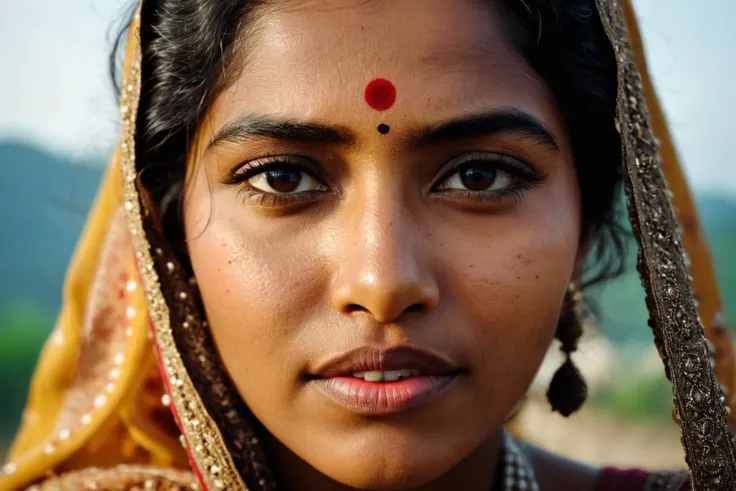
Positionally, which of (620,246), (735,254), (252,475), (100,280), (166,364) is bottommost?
(252,475)

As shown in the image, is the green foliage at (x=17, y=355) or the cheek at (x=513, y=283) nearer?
the cheek at (x=513, y=283)

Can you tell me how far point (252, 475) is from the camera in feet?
5.35

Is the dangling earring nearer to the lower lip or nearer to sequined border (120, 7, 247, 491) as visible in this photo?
the lower lip

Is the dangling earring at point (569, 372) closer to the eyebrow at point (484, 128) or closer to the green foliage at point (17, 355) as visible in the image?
the eyebrow at point (484, 128)

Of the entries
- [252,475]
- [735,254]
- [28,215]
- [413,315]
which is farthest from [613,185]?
[735,254]

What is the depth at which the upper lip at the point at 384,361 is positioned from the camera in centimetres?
129

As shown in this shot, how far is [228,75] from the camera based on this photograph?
1442mm

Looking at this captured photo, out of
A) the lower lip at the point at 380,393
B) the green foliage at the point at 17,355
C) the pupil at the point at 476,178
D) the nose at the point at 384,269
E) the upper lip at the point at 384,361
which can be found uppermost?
the pupil at the point at 476,178

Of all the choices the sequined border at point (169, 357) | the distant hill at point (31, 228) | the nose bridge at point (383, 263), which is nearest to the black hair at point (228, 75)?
the sequined border at point (169, 357)

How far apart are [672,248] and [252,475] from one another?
3.15 ft

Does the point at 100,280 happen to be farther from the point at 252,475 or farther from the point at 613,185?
the point at 613,185

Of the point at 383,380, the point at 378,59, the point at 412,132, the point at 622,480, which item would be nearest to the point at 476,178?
the point at 412,132

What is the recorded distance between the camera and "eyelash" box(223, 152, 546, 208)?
139 cm

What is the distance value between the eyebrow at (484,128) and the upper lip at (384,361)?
35 centimetres
